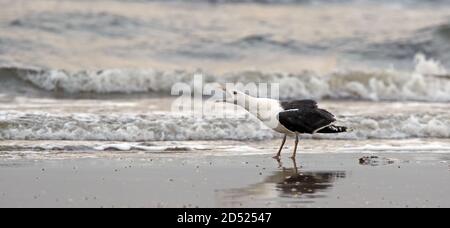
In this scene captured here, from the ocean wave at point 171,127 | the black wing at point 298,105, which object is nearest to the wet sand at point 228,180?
the black wing at point 298,105

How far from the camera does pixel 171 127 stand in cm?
1120

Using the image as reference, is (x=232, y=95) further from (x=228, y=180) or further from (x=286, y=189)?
(x=286, y=189)

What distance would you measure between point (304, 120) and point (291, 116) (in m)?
0.14

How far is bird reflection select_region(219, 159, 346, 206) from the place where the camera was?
24.2 ft

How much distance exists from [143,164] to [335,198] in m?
2.36

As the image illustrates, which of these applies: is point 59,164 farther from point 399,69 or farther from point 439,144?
point 399,69

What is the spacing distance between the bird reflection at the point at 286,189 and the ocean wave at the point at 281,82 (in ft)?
22.1

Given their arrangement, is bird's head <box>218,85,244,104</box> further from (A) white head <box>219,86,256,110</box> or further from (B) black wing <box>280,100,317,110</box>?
(B) black wing <box>280,100,317,110</box>

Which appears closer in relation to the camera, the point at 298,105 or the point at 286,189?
the point at 286,189

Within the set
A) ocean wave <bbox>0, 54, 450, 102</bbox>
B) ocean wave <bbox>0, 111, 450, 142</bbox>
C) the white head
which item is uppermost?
the white head

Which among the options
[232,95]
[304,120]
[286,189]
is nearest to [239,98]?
[232,95]

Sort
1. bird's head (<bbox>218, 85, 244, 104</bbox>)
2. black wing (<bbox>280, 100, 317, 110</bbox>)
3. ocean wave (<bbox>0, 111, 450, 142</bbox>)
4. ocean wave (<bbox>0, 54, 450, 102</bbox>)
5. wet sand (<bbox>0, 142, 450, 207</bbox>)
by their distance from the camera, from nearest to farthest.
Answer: wet sand (<bbox>0, 142, 450, 207</bbox>)
black wing (<bbox>280, 100, 317, 110</bbox>)
bird's head (<bbox>218, 85, 244, 104</bbox>)
ocean wave (<bbox>0, 111, 450, 142</bbox>)
ocean wave (<bbox>0, 54, 450, 102</bbox>)

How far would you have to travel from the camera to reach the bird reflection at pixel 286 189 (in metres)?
7.39

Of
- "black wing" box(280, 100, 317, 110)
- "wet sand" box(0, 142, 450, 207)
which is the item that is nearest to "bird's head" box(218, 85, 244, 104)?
"black wing" box(280, 100, 317, 110)
